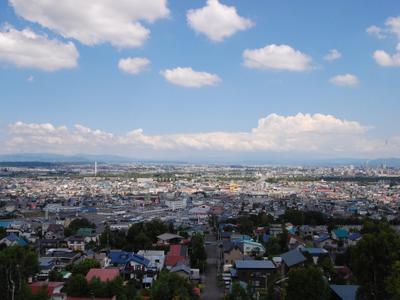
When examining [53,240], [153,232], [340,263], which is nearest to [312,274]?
[340,263]

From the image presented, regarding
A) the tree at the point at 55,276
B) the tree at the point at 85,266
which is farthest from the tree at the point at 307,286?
the tree at the point at 55,276

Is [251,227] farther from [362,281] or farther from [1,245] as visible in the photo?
[362,281]

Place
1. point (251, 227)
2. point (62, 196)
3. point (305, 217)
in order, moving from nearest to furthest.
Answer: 1. point (251, 227)
2. point (305, 217)
3. point (62, 196)

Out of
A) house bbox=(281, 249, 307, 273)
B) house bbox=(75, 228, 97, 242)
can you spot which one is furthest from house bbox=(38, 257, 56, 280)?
house bbox=(281, 249, 307, 273)

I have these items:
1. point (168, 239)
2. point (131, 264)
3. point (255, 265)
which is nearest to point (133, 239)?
point (168, 239)

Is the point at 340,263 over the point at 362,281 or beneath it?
beneath

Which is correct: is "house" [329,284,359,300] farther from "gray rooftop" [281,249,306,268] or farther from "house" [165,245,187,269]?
"house" [165,245,187,269]

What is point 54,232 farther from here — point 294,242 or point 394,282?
point 394,282
